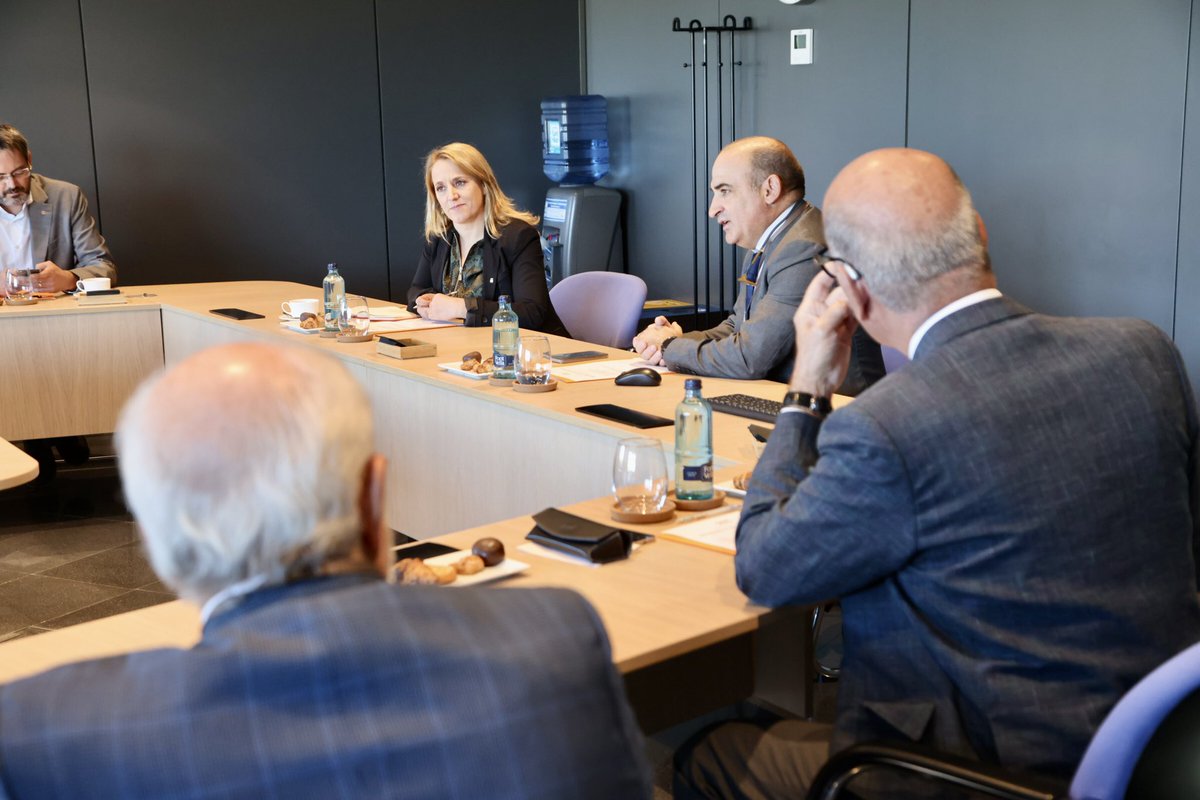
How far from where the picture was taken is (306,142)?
668 centimetres

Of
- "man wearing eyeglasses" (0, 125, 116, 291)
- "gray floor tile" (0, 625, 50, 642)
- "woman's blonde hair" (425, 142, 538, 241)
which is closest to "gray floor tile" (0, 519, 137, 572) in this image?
"gray floor tile" (0, 625, 50, 642)

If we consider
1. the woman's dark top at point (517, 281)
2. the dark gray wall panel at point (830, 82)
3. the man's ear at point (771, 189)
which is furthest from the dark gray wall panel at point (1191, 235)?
the woman's dark top at point (517, 281)

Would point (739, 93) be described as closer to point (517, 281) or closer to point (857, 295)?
point (517, 281)

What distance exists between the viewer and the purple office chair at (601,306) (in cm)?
441

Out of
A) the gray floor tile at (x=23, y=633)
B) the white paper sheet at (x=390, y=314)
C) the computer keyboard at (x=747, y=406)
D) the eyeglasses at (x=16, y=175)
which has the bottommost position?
the gray floor tile at (x=23, y=633)

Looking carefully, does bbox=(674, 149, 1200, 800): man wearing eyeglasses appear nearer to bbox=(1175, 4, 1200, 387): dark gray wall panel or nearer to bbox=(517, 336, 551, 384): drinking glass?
bbox=(517, 336, 551, 384): drinking glass

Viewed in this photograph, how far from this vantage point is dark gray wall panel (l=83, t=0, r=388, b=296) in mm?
6191

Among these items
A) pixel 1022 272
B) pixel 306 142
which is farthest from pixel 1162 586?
pixel 306 142

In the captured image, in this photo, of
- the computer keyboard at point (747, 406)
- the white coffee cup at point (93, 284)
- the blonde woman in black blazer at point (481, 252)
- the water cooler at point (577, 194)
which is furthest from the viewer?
the water cooler at point (577, 194)

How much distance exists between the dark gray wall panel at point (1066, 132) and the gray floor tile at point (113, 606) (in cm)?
334

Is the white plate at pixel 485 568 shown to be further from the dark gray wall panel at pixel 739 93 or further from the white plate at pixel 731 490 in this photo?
the dark gray wall panel at pixel 739 93

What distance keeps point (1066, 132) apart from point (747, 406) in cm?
242

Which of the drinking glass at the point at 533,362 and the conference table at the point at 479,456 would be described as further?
the drinking glass at the point at 533,362

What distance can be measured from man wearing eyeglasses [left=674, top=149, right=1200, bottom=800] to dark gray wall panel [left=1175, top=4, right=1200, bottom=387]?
112 inches
